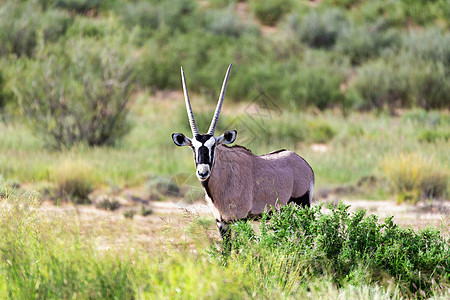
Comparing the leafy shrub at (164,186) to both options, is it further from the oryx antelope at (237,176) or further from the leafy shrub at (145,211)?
the oryx antelope at (237,176)

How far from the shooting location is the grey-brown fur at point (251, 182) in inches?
212

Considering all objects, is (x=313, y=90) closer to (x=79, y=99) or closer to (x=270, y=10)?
(x=79, y=99)

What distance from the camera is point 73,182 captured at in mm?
9891

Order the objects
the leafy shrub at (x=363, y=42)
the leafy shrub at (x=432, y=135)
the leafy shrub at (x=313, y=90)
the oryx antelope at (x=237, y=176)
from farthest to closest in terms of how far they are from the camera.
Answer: the leafy shrub at (x=363, y=42) < the leafy shrub at (x=313, y=90) < the leafy shrub at (x=432, y=135) < the oryx antelope at (x=237, y=176)

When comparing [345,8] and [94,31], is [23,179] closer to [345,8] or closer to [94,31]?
[94,31]

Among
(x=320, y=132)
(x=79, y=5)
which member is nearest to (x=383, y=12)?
(x=79, y=5)

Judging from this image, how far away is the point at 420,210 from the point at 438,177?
1.32 metres

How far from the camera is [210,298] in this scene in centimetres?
378

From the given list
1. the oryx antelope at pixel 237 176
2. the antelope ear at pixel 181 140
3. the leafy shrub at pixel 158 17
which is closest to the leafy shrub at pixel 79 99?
the oryx antelope at pixel 237 176

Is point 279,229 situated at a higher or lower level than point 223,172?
lower

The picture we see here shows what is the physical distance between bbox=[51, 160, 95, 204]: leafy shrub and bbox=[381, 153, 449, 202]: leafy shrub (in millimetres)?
5140

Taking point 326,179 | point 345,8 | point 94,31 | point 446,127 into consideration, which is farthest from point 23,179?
point 345,8

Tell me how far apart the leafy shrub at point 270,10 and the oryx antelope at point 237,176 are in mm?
27447

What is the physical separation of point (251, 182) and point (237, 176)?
0.17 m
